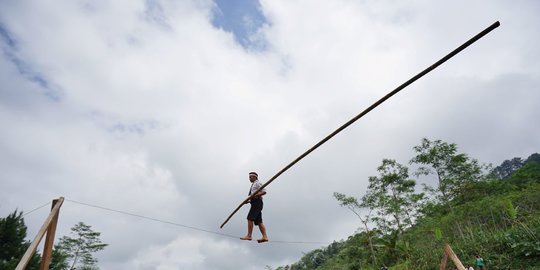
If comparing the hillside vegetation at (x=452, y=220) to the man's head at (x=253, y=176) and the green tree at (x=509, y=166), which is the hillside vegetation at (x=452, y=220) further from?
the green tree at (x=509, y=166)

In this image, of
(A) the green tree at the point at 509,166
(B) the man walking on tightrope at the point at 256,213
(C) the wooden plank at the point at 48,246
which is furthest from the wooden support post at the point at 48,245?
(A) the green tree at the point at 509,166

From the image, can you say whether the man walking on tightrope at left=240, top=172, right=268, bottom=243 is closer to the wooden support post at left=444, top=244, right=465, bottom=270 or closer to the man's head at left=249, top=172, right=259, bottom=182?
the man's head at left=249, top=172, right=259, bottom=182

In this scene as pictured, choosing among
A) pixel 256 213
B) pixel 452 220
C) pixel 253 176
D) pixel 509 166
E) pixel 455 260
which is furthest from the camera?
pixel 509 166

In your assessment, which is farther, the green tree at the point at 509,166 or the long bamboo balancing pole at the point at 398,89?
the green tree at the point at 509,166

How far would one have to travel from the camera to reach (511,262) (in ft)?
31.0

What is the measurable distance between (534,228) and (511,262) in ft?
4.48

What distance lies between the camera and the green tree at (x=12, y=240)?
1764cm

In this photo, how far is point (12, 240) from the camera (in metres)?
18.2

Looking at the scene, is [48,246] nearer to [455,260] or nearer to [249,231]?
[249,231]

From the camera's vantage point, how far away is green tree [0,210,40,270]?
17.6 m

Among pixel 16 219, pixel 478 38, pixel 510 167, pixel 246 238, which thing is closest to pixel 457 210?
pixel 246 238

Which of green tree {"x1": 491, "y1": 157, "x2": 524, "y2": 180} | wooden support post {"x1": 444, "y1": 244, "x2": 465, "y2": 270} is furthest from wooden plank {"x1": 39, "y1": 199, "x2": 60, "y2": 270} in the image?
green tree {"x1": 491, "y1": 157, "x2": 524, "y2": 180}

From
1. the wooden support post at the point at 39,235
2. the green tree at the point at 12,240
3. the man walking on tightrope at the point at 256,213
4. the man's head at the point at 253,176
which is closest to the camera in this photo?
the wooden support post at the point at 39,235

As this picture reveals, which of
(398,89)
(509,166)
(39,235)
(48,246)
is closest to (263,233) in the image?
(48,246)
